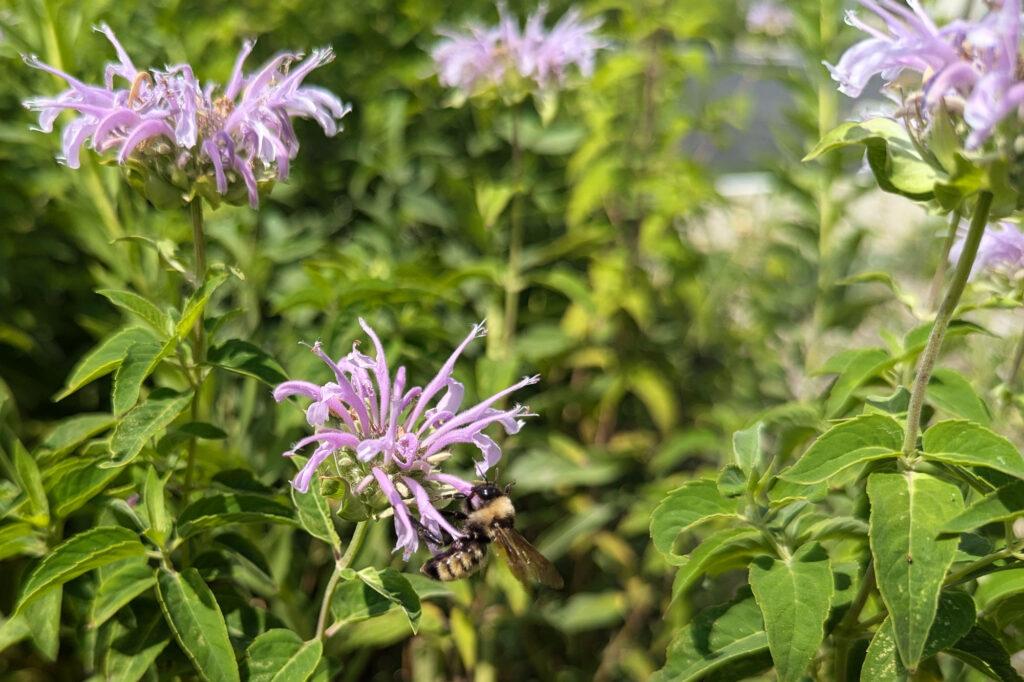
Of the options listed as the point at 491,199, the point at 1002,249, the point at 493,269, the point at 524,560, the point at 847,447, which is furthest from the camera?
the point at 491,199

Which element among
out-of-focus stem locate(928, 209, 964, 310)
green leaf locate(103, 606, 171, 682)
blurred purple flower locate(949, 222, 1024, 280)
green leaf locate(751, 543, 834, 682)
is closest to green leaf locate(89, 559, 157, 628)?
green leaf locate(103, 606, 171, 682)

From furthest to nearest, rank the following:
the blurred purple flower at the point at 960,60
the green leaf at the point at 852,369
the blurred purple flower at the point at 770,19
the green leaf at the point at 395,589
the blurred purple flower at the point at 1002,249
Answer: the blurred purple flower at the point at 770,19
the blurred purple flower at the point at 1002,249
the green leaf at the point at 852,369
the green leaf at the point at 395,589
the blurred purple flower at the point at 960,60

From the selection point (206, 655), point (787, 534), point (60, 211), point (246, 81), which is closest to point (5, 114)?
point (60, 211)

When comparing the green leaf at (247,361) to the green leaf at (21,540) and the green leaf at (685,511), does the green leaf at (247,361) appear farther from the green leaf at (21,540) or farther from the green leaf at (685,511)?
the green leaf at (685,511)

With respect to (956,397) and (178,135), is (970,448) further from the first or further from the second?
(178,135)

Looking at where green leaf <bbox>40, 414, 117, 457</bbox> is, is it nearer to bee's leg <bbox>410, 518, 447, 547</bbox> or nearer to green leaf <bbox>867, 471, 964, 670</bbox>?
bee's leg <bbox>410, 518, 447, 547</bbox>

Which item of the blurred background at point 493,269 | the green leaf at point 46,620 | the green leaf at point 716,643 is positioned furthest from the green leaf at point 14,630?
the green leaf at point 716,643

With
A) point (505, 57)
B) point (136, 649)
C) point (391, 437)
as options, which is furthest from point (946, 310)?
point (505, 57)

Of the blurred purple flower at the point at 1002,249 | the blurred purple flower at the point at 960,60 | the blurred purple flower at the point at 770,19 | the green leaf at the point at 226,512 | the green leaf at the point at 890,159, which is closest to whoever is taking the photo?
the blurred purple flower at the point at 960,60

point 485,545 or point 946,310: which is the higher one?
point 946,310
